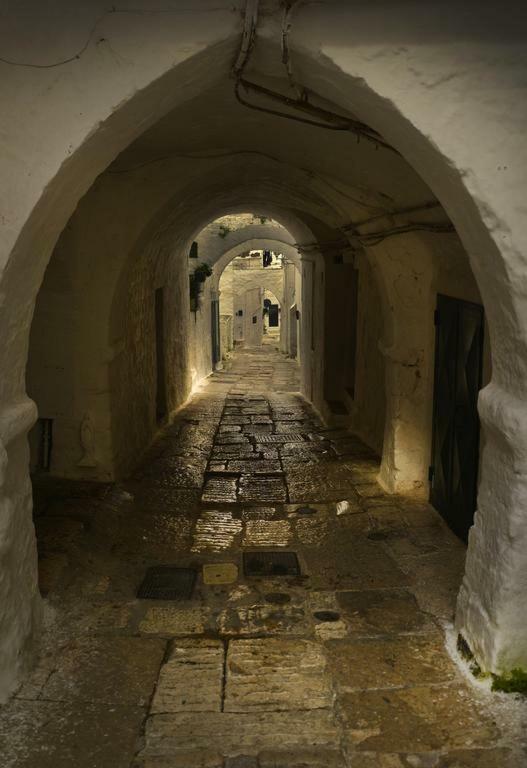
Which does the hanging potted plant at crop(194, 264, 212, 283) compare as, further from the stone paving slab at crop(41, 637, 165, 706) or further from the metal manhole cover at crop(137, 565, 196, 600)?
the stone paving slab at crop(41, 637, 165, 706)

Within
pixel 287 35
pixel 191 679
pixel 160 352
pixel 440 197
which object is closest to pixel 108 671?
pixel 191 679

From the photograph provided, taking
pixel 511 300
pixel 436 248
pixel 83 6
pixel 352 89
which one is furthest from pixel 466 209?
pixel 436 248

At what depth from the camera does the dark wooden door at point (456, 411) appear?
488 centimetres

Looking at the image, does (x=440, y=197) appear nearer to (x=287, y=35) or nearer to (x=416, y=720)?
(x=287, y=35)

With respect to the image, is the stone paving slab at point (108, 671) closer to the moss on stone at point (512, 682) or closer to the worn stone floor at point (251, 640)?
the worn stone floor at point (251, 640)

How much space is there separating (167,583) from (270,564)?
2.42 feet

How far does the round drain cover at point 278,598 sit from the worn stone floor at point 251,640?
0.7 inches

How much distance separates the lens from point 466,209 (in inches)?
119

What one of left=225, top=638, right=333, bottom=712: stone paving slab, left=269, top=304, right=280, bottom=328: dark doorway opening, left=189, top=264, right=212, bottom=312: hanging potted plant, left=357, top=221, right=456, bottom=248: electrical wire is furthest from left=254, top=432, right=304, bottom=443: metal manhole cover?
left=269, top=304, right=280, bottom=328: dark doorway opening

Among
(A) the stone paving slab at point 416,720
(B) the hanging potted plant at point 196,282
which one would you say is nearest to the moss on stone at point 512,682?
(A) the stone paving slab at point 416,720

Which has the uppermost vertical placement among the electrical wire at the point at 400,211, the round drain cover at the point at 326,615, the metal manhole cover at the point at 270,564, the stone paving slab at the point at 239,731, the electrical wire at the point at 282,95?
the electrical wire at the point at 282,95

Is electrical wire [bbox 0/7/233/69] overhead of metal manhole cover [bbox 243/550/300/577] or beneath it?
overhead

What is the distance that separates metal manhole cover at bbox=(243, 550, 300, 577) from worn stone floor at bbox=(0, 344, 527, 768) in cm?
4

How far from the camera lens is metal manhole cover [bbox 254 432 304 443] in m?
9.08
